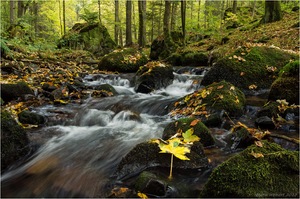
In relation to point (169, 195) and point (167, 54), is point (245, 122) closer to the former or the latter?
point (169, 195)

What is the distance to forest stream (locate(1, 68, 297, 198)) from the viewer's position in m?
3.35

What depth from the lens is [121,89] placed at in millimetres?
9586

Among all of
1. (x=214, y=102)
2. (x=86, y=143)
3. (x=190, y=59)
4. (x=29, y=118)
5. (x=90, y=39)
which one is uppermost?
(x=90, y=39)

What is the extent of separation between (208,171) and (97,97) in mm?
5461

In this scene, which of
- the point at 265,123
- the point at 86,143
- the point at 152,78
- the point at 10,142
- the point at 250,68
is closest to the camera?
the point at 10,142

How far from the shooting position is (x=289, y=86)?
5457mm

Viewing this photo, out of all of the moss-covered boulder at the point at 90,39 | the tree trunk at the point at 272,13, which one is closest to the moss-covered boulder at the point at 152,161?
the tree trunk at the point at 272,13

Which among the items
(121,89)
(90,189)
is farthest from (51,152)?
(121,89)

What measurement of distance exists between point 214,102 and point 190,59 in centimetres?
753

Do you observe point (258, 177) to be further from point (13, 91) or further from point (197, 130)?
point (13, 91)

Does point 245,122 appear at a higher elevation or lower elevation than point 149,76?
lower

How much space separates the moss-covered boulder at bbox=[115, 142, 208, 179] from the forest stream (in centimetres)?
13

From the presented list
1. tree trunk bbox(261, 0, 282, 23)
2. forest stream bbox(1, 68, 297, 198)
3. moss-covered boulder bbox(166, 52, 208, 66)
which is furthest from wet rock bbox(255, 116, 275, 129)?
tree trunk bbox(261, 0, 282, 23)

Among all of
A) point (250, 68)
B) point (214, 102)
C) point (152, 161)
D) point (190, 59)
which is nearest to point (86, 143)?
point (152, 161)
